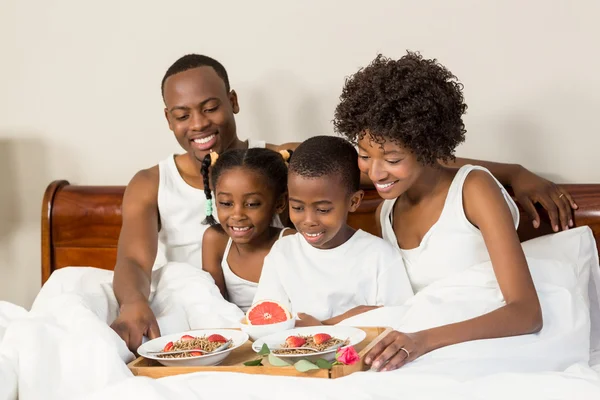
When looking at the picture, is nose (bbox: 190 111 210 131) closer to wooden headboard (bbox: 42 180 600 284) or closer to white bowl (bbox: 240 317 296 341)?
wooden headboard (bbox: 42 180 600 284)


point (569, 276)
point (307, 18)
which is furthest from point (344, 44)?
point (569, 276)

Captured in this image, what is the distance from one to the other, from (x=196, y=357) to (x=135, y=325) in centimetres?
40

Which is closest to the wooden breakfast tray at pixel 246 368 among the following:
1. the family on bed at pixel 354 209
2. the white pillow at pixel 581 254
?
the family on bed at pixel 354 209

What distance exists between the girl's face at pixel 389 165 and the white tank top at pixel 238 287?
45 centimetres

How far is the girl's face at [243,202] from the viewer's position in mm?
2523

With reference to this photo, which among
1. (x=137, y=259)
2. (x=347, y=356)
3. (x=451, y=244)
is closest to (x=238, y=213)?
(x=137, y=259)

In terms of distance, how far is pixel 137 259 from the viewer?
2707 mm

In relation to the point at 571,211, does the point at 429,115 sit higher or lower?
higher

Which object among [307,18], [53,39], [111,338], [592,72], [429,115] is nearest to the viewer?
[111,338]

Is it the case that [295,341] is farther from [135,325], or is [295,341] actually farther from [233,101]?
[233,101]

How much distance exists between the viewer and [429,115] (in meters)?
2.29

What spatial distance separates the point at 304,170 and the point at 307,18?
1.05 meters

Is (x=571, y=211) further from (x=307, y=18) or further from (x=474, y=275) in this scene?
(x=307, y=18)

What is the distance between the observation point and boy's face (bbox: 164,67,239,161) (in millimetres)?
2811
